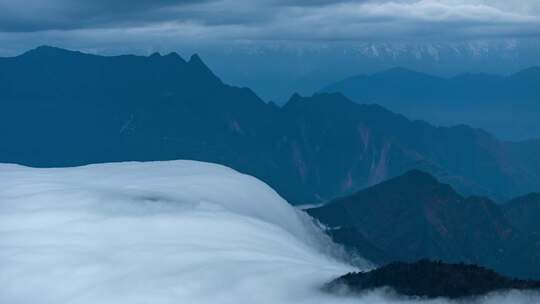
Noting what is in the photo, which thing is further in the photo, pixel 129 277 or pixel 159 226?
pixel 159 226

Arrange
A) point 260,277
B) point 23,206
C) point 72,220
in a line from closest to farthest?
1. point 260,277
2. point 72,220
3. point 23,206

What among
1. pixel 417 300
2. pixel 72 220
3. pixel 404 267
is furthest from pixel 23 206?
pixel 417 300

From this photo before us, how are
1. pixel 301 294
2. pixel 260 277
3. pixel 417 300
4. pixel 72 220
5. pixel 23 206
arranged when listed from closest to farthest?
pixel 417 300
pixel 301 294
pixel 260 277
pixel 72 220
pixel 23 206

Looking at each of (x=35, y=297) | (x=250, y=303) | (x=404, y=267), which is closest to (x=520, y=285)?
(x=404, y=267)

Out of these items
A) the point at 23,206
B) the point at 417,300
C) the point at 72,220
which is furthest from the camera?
the point at 23,206

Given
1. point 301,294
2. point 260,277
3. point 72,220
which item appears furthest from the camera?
point 72,220

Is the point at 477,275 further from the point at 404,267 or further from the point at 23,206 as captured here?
the point at 23,206

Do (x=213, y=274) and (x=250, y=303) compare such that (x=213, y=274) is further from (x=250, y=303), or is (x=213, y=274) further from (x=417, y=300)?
(x=417, y=300)

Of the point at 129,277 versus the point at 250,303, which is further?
the point at 129,277
